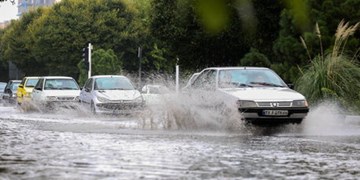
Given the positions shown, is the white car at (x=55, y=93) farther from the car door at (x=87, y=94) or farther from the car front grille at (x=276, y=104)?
the car front grille at (x=276, y=104)

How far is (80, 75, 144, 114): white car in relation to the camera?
23.7 meters

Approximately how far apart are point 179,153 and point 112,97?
1320 cm

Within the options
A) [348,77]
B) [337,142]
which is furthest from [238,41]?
[337,142]

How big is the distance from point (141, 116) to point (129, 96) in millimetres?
6397

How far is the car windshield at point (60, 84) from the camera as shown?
1189 inches

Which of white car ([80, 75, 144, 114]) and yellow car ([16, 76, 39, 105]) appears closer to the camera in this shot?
white car ([80, 75, 144, 114])

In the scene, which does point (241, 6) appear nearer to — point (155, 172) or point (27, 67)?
point (155, 172)

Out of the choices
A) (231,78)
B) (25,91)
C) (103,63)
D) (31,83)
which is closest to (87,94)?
(25,91)

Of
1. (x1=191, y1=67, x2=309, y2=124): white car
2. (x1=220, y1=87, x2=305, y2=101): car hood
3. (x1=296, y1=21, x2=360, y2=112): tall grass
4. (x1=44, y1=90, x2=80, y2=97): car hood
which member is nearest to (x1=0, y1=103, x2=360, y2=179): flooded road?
(x1=191, y1=67, x2=309, y2=124): white car

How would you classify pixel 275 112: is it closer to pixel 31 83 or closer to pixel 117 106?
pixel 117 106

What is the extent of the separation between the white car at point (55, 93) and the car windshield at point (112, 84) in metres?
3.67

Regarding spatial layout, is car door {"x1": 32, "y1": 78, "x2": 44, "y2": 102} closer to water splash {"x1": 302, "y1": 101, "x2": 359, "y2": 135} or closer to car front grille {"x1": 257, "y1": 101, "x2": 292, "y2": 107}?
water splash {"x1": 302, "y1": 101, "x2": 359, "y2": 135}

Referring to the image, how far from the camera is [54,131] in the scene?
Answer: 16109 millimetres

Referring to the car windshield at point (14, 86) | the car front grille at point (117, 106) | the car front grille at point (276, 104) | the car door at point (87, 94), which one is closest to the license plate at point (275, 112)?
the car front grille at point (276, 104)
